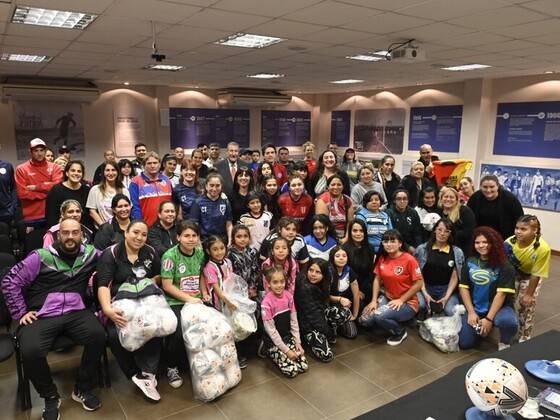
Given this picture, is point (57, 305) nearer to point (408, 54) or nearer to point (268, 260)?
point (268, 260)

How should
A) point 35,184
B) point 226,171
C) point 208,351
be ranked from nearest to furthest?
point 208,351 < point 35,184 < point 226,171

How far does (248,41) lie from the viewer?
4.79 m

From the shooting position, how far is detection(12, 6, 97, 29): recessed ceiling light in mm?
3553

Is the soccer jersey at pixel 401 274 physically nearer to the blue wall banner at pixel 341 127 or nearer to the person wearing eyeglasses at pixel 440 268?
the person wearing eyeglasses at pixel 440 268

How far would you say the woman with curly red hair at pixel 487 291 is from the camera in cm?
369

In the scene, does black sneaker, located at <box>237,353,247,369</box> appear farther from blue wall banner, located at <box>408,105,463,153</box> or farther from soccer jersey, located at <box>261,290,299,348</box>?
blue wall banner, located at <box>408,105,463,153</box>

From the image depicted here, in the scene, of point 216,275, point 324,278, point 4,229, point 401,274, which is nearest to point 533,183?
point 401,274

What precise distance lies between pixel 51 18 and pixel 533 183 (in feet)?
24.5

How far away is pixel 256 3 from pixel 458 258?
296 centimetres

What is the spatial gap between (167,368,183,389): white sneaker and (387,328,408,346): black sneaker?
1.93 metres

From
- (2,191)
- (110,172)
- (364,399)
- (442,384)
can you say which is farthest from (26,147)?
(442,384)

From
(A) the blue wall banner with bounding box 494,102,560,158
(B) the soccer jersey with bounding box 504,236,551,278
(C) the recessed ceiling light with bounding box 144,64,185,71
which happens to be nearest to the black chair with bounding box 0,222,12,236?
(C) the recessed ceiling light with bounding box 144,64,185,71

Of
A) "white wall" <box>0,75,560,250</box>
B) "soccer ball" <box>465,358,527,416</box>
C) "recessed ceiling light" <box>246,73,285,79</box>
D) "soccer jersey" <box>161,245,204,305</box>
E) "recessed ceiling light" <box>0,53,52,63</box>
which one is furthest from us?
"recessed ceiling light" <box>246,73,285,79</box>

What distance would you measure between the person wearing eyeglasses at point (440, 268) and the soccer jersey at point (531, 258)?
1.45 feet
